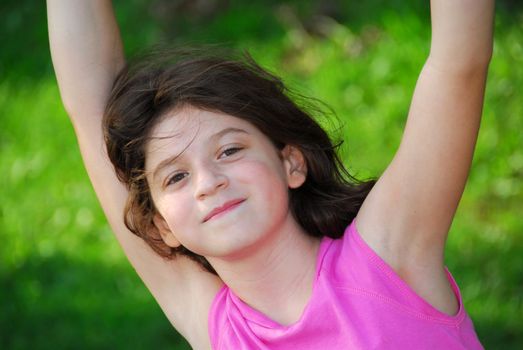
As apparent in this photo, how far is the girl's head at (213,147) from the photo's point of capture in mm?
2197

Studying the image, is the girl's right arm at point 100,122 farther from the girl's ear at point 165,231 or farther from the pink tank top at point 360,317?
the pink tank top at point 360,317

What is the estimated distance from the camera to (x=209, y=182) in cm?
215

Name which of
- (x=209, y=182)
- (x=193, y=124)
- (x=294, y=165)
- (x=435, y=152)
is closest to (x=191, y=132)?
(x=193, y=124)

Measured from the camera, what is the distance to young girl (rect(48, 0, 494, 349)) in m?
2.05

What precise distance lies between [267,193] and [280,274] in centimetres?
22

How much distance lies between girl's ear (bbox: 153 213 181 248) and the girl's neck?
0.18 m

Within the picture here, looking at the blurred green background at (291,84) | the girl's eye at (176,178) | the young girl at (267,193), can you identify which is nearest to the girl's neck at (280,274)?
the young girl at (267,193)

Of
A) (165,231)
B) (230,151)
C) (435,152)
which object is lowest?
(165,231)

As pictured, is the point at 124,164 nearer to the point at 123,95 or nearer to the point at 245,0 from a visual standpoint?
the point at 123,95

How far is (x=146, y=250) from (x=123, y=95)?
424 mm

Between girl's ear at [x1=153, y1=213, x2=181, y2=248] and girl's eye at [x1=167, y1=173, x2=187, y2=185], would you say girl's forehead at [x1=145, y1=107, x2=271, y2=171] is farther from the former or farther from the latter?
girl's ear at [x1=153, y1=213, x2=181, y2=248]

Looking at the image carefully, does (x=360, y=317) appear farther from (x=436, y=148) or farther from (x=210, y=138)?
(x=210, y=138)

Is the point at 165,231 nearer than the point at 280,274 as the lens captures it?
No

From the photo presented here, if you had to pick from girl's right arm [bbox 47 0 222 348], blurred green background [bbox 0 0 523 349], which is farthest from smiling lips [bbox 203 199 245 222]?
blurred green background [bbox 0 0 523 349]
